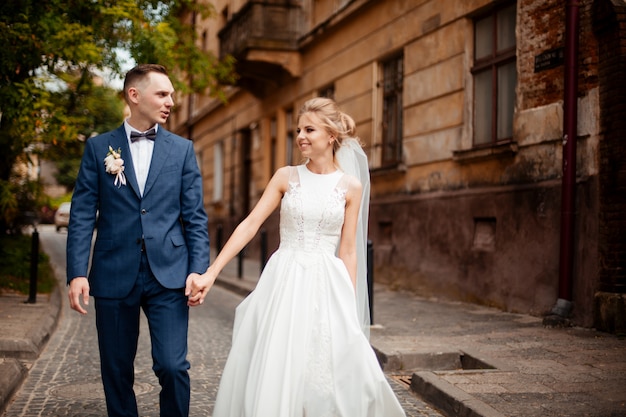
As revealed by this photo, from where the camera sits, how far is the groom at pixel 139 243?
3.72 m

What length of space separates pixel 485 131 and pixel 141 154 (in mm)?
7752

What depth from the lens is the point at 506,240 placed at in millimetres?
9883

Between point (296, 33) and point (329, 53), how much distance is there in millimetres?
2046

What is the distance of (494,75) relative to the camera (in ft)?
34.6

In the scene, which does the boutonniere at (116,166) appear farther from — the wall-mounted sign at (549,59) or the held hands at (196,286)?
the wall-mounted sign at (549,59)

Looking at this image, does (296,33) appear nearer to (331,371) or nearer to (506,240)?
(506,240)

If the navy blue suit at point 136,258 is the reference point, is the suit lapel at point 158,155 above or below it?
above

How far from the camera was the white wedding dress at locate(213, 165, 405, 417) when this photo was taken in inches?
148

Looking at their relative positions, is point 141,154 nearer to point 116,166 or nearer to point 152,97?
point 116,166

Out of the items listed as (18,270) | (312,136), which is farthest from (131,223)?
(18,270)

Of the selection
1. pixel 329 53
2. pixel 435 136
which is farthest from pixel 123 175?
pixel 329 53

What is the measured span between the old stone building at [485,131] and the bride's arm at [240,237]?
491 centimetres

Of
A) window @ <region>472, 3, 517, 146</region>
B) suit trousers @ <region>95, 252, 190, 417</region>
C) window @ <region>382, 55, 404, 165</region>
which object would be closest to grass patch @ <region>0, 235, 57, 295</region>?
window @ <region>382, 55, 404, 165</region>

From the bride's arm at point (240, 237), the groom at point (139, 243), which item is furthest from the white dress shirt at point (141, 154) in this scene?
the bride's arm at point (240, 237)
